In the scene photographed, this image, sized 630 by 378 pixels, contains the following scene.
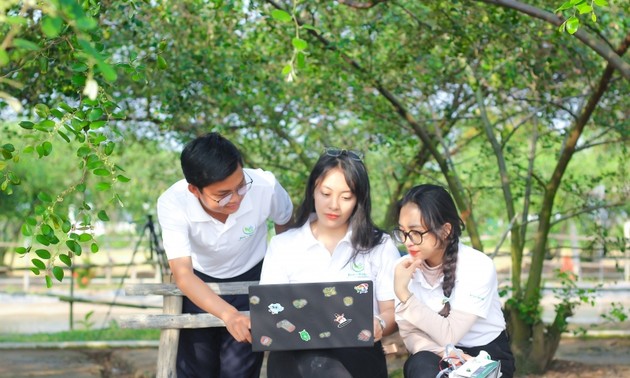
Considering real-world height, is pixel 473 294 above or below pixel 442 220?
below

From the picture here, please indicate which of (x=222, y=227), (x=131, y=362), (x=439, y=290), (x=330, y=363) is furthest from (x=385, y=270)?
(x=131, y=362)

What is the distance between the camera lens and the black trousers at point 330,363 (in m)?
3.51

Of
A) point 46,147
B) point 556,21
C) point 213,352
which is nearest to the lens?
point 46,147

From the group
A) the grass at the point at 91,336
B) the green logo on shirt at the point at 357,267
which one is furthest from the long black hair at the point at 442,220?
the grass at the point at 91,336

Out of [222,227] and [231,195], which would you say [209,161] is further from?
[222,227]

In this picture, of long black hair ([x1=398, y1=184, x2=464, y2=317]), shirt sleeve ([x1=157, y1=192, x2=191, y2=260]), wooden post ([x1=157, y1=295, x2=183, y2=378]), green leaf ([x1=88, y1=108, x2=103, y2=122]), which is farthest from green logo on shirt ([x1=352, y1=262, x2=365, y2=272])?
green leaf ([x1=88, y1=108, x2=103, y2=122])

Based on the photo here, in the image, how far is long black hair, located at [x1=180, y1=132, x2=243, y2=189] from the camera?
146 inches

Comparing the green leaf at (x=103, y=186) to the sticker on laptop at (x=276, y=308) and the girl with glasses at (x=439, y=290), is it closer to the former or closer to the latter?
the sticker on laptop at (x=276, y=308)

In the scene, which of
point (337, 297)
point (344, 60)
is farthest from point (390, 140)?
point (337, 297)

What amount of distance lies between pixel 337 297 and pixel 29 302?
14910 millimetres

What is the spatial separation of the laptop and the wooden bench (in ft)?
1.35

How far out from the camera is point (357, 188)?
3.71 m

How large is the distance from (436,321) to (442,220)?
37cm

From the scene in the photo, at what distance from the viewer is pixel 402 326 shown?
3.64m
